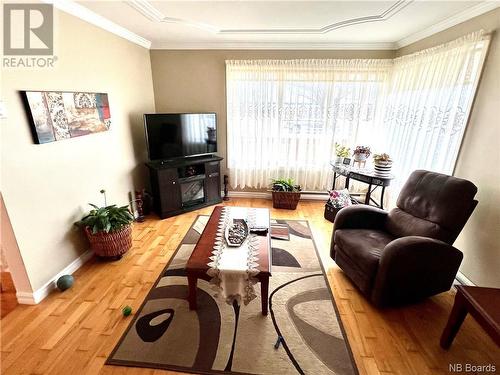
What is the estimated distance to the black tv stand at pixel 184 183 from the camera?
3.29 meters

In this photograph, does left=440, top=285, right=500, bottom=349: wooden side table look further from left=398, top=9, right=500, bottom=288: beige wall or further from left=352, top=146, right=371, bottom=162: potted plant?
left=352, top=146, right=371, bottom=162: potted plant

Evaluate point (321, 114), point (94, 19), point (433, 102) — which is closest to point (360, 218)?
point (433, 102)

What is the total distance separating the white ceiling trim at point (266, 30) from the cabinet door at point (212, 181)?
1.74 m

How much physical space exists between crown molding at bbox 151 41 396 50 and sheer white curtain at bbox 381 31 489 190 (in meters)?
0.42

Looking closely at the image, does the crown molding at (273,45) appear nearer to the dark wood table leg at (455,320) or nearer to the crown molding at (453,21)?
the crown molding at (453,21)

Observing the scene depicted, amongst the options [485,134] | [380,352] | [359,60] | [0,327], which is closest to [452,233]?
[485,134]

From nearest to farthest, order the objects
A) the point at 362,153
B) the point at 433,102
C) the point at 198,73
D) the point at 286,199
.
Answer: the point at 433,102 → the point at 362,153 → the point at 198,73 → the point at 286,199

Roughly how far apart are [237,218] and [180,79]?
8.29 ft

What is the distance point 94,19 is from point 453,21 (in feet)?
11.5

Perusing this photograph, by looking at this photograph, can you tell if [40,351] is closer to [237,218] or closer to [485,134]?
[237,218]

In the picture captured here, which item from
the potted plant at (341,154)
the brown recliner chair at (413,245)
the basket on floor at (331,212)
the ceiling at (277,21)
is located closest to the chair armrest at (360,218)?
the brown recliner chair at (413,245)

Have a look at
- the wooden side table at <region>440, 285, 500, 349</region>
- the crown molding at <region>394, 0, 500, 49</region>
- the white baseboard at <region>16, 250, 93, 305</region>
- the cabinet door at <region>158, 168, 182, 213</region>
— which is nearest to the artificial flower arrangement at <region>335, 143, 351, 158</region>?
the crown molding at <region>394, 0, 500, 49</region>

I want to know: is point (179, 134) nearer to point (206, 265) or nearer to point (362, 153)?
point (206, 265)

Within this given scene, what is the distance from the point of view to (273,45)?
3420 millimetres
